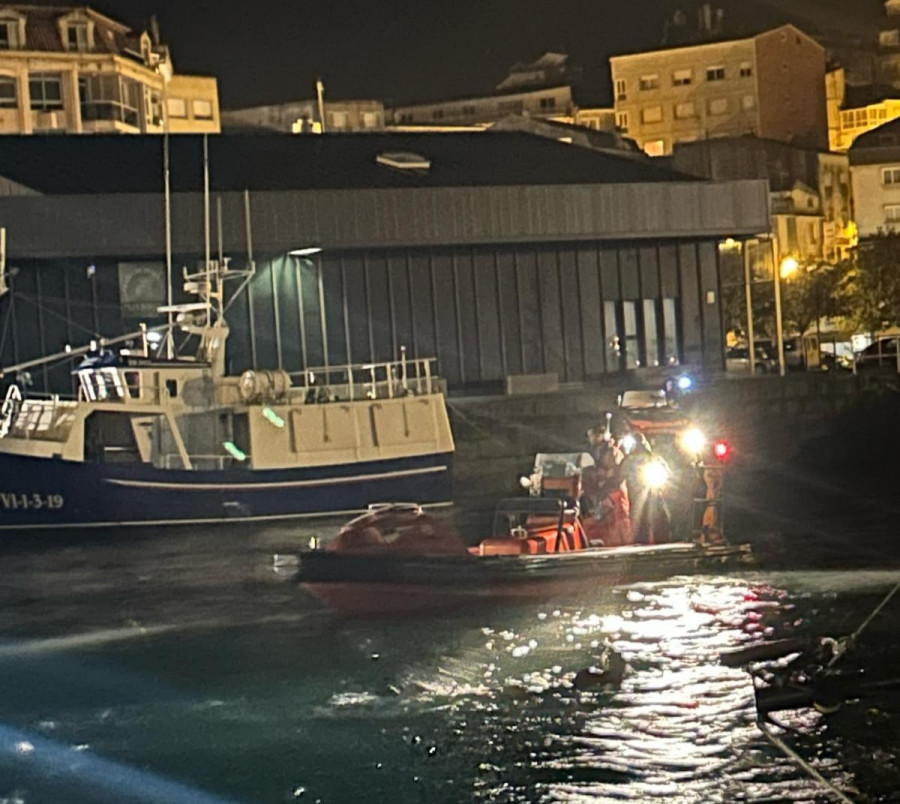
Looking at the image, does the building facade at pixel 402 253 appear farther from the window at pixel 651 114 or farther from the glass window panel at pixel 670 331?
the window at pixel 651 114

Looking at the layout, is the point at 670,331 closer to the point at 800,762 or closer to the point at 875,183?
the point at 800,762

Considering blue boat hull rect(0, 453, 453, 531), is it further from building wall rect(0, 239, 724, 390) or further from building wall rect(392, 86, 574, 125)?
building wall rect(392, 86, 574, 125)

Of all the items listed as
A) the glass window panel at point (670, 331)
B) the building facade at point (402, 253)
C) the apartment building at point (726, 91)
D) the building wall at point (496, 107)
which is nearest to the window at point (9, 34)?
the building facade at point (402, 253)

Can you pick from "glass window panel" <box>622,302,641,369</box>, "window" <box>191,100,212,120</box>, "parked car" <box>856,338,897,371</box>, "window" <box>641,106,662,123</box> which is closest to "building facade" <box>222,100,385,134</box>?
"window" <box>191,100,212,120</box>

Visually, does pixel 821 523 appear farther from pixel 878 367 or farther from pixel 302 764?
pixel 878 367

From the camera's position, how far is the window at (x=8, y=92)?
65.5 meters

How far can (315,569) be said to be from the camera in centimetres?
2103

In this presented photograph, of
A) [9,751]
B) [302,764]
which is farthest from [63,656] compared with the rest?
[302,764]

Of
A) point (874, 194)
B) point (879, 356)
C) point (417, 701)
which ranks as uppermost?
point (874, 194)

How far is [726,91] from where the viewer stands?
89.2m

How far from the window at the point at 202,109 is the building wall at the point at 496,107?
19.1 meters

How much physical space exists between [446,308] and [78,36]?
32177 mm

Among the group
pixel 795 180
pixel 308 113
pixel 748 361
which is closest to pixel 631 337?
pixel 748 361

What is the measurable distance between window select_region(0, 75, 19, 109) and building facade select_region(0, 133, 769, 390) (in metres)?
22.3
